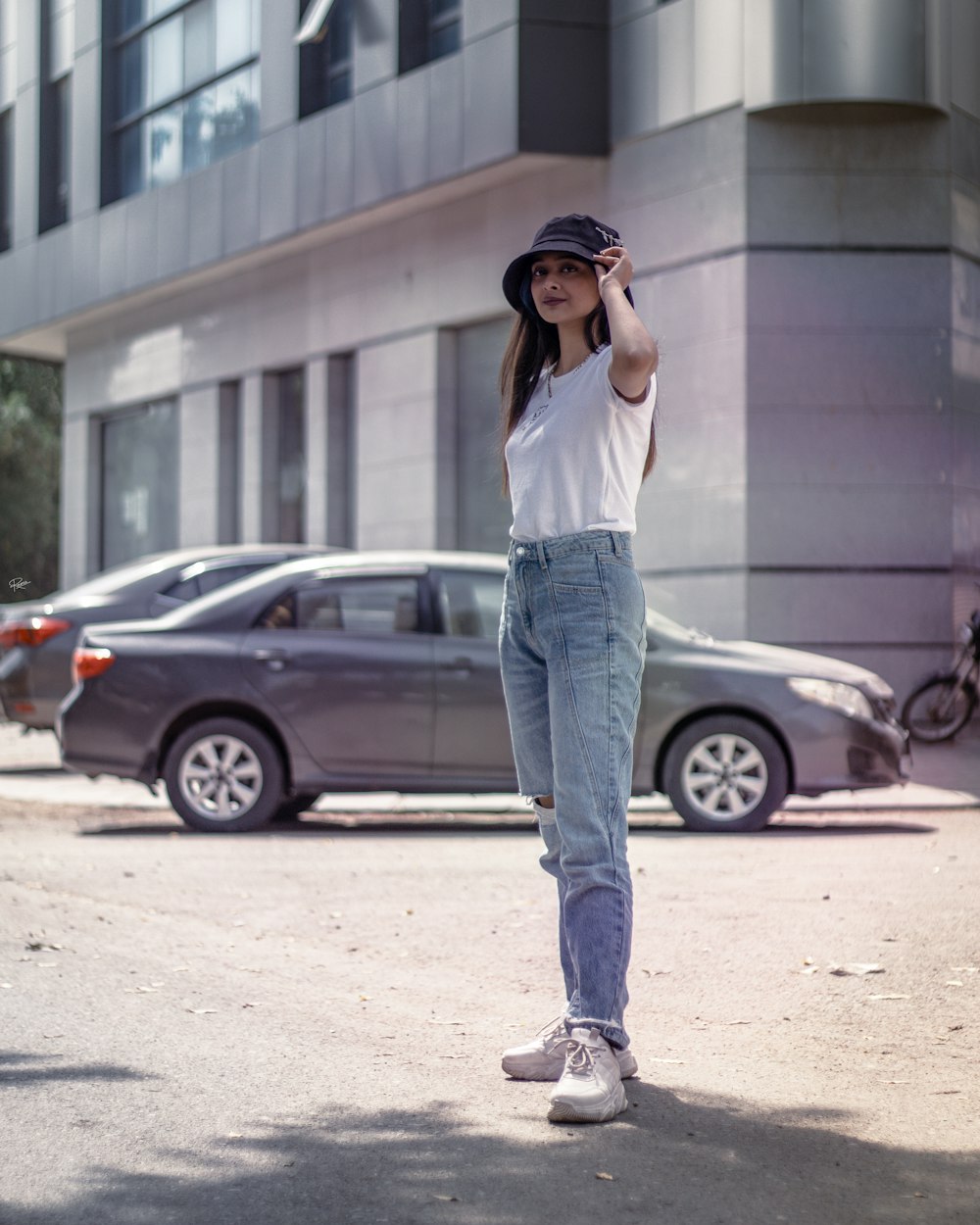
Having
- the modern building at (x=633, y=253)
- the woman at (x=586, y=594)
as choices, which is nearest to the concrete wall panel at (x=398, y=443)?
the modern building at (x=633, y=253)

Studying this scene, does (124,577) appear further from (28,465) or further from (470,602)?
(28,465)

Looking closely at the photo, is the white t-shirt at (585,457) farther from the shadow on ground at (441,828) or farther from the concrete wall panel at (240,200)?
the concrete wall panel at (240,200)

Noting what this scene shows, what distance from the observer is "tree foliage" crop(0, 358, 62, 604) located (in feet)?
139

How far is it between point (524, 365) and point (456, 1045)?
1775 millimetres

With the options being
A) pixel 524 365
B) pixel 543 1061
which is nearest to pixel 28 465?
pixel 524 365

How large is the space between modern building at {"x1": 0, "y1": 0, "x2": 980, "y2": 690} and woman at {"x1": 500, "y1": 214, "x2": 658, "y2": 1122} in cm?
962

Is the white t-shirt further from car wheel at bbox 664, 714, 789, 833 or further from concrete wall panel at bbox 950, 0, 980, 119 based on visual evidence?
concrete wall panel at bbox 950, 0, 980, 119

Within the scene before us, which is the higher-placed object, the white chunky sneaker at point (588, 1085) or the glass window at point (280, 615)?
the glass window at point (280, 615)

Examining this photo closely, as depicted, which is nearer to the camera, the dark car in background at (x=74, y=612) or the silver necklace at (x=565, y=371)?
the silver necklace at (x=565, y=371)

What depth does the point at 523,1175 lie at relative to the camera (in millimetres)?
3676

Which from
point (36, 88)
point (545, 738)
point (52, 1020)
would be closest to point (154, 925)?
point (52, 1020)

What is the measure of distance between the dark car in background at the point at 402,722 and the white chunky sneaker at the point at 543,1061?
5.89 metres

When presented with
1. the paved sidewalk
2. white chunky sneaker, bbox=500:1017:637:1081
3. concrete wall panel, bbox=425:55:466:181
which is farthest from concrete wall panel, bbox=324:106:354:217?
white chunky sneaker, bbox=500:1017:637:1081

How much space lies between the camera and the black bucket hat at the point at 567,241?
4.39 m
